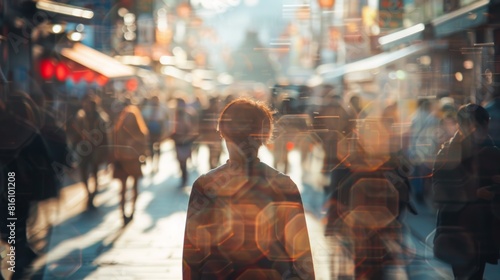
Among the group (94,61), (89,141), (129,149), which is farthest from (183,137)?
(94,61)

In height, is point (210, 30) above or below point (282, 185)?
above

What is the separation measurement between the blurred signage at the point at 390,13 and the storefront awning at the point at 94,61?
8708 mm

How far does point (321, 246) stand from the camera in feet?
29.3

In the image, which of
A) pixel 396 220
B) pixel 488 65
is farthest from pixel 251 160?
pixel 488 65

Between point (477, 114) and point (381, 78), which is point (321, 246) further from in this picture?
point (381, 78)

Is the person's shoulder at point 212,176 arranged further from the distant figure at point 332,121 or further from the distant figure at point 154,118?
the distant figure at point 154,118

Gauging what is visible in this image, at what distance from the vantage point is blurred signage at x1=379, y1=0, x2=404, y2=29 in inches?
920

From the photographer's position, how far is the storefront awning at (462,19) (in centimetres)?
1669

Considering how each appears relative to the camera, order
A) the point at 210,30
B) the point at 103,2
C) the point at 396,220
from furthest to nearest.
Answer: the point at 210,30 < the point at 103,2 < the point at 396,220

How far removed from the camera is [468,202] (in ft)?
18.6

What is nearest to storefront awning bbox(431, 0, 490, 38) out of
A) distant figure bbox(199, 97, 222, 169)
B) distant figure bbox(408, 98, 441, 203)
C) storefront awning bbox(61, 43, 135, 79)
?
distant figure bbox(408, 98, 441, 203)

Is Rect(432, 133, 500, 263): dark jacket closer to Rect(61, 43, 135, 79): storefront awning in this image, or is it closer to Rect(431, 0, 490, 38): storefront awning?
Rect(431, 0, 490, 38): storefront awning

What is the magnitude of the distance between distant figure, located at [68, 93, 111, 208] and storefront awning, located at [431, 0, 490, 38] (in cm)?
912

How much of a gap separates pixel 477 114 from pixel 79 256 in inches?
182
